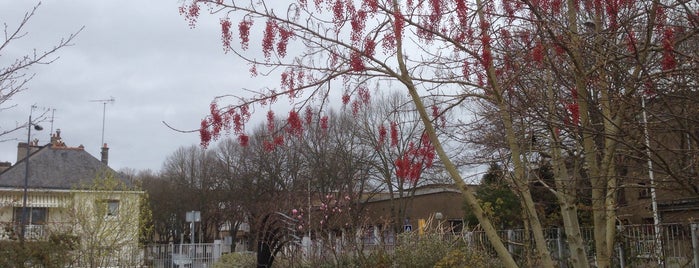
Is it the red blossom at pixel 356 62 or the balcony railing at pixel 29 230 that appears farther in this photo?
the balcony railing at pixel 29 230

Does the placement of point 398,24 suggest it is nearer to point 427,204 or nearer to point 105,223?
point 105,223

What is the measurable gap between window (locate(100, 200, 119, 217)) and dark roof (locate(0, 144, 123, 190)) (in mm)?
11721

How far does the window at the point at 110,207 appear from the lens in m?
21.9

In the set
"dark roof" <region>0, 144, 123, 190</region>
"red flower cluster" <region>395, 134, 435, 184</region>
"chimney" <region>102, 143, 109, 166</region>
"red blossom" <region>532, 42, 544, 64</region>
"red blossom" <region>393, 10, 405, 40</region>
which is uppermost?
"chimney" <region>102, 143, 109, 166</region>

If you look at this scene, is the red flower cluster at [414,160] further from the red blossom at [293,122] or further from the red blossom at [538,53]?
the red blossom at [538,53]

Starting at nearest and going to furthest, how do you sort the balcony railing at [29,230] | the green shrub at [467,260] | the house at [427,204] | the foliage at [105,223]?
the green shrub at [467,260]
the balcony railing at [29,230]
the foliage at [105,223]
the house at [427,204]

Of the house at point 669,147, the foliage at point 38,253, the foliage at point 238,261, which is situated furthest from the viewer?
the foliage at point 238,261

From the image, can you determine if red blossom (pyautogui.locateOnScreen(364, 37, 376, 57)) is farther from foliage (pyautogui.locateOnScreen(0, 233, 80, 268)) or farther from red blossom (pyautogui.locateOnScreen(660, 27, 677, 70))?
foliage (pyautogui.locateOnScreen(0, 233, 80, 268))

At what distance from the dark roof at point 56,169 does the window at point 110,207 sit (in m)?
11.7

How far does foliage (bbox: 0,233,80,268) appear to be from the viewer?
14.2 metres

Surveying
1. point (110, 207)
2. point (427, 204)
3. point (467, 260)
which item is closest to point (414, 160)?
point (467, 260)

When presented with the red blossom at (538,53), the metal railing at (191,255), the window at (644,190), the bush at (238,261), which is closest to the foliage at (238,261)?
the bush at (238,261)

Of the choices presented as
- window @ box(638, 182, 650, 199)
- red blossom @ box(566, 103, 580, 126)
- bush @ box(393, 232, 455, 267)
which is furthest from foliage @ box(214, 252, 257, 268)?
red blossom @ box(566, 103, 580, 126)

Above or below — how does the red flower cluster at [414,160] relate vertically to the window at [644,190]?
above
